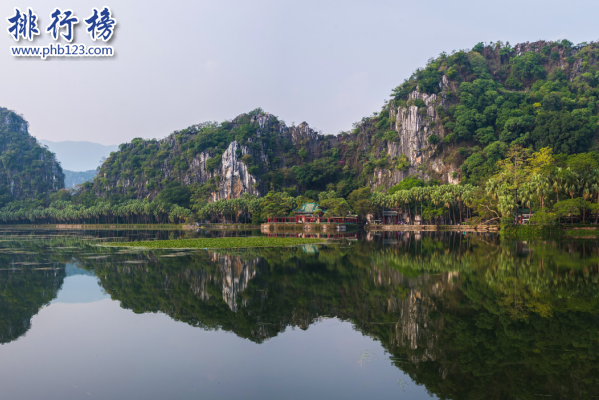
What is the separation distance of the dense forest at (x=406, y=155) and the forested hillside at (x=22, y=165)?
1684cm

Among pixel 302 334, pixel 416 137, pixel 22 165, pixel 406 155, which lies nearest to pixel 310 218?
pixel 406 155

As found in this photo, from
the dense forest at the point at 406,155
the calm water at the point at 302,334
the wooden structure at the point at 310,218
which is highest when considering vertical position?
the dense forest at the point at 406,155

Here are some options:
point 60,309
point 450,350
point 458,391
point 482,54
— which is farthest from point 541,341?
point 482,54

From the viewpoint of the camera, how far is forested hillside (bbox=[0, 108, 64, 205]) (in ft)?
503

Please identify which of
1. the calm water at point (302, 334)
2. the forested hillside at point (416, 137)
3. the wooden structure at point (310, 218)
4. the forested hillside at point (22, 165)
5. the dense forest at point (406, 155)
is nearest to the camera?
the calm water at point (302, 334)

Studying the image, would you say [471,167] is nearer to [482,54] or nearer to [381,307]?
[482,54]

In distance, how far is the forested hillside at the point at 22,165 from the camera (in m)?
153

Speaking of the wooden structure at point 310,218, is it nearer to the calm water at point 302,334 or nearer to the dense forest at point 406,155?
the dense forest at point 406,155

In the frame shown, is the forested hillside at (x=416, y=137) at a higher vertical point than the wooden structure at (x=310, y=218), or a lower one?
higher

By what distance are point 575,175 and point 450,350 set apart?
5286 cm

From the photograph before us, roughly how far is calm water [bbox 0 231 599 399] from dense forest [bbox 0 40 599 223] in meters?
41.8

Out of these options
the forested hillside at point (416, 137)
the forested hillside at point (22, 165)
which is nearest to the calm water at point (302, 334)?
the forested hillside at point (416, 137)

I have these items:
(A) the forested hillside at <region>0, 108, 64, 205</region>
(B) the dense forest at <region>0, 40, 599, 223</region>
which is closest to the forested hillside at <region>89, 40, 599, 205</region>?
(B) the dense forest at <region>0, 40, 599, 223</region>

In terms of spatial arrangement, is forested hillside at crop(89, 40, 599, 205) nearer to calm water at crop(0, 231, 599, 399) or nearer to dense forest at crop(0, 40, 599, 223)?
dense forest at crop(0, 40, 599, 223)
